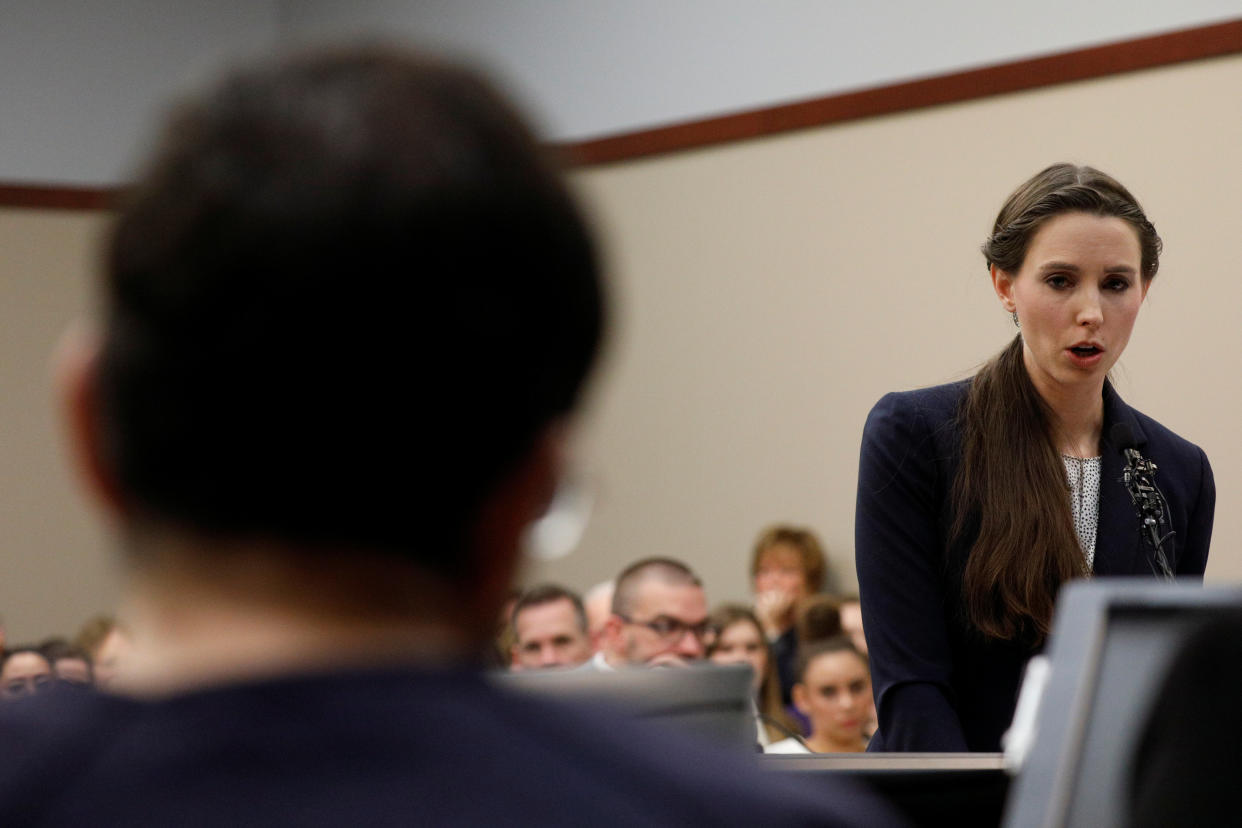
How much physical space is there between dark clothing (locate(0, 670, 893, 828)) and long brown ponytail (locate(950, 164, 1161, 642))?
1355 millimetres

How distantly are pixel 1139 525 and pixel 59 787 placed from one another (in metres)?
1.70

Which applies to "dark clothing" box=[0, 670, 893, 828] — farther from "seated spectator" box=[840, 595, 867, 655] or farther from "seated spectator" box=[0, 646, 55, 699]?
"seated spectator" box=[0, 646, 55, 699]

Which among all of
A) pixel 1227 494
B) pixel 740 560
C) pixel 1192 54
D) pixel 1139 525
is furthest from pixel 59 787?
pixel 740 560

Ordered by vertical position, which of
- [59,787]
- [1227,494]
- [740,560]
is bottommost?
[740,560]

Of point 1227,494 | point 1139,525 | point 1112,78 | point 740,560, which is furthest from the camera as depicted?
point 740,560

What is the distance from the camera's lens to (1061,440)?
2092mm

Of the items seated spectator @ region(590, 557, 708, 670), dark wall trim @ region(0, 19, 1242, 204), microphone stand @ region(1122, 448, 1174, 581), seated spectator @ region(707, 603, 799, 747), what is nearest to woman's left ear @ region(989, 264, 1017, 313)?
microphone stand @ region(1122, 448, 1174, 581)

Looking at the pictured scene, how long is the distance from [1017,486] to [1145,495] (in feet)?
0.63

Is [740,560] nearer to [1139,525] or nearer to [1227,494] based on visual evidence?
[1227,494]

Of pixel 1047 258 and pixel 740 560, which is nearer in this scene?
pixel 1047 258

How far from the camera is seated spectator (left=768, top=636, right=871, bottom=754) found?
392 cm

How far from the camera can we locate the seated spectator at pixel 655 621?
4.04m

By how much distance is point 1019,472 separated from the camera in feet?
6.53

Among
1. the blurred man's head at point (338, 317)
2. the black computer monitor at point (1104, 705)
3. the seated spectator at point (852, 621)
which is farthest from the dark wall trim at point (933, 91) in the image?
the blurred man's head at point (338, 317)
